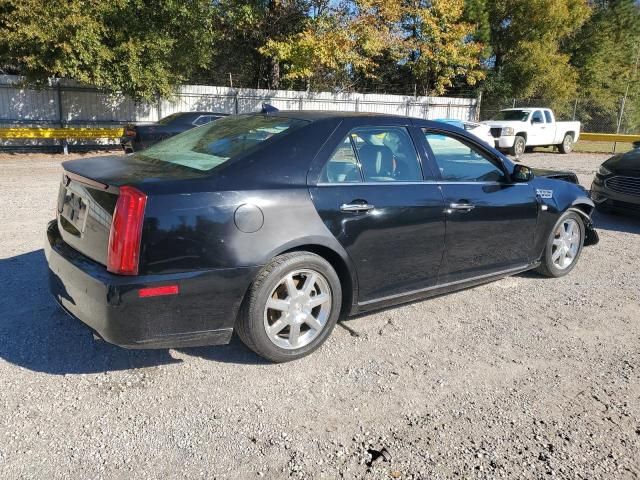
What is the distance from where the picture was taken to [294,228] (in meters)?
3.24

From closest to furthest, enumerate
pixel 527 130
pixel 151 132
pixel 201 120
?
pixel 151 132 < pixel 201 120 < pixel 527 130

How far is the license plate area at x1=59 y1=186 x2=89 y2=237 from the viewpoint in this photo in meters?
3.19

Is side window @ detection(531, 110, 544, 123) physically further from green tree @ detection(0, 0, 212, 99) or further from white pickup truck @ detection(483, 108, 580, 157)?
green tree @ detection(0, 0, 212, 99)

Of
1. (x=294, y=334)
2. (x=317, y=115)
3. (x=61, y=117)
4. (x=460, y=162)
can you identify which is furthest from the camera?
(x=61, y=117)

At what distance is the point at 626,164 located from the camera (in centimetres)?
794

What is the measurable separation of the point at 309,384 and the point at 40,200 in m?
7.04

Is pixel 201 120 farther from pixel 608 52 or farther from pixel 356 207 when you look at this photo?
pixel 608 52

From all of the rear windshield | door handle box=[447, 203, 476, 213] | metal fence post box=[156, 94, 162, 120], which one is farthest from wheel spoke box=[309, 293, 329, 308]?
metal fence post box=[156, 94, 162, 120]

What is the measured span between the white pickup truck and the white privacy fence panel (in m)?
5.34

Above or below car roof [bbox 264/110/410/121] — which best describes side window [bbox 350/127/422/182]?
below

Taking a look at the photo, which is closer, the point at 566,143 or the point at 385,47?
the point at 566,143

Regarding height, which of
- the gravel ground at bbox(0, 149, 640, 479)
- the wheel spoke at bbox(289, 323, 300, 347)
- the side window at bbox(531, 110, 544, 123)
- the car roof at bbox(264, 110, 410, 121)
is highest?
the side window at bbox(531, 110, 544, 123)

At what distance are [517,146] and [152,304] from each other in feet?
59.3

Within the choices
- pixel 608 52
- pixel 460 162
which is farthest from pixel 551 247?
pixel 608 52
